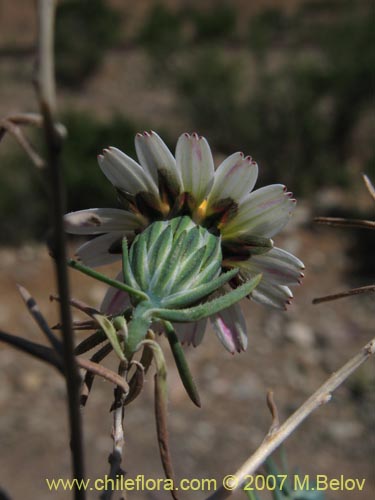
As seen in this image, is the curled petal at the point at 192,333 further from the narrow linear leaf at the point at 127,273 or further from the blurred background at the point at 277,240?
the blurred background at the point at 277,240

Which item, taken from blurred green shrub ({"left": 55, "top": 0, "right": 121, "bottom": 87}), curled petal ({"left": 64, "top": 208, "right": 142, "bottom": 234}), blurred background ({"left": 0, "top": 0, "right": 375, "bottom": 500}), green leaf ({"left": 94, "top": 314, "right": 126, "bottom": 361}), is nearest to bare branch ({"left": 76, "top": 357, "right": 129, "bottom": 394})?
green leaf ({"left": 94, "top": 314, "right": 126, "bottom": 361})

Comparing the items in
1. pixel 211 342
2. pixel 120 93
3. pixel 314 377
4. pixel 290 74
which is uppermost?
pixel 120 93

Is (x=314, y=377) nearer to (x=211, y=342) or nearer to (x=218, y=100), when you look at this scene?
(x=211, y=342)

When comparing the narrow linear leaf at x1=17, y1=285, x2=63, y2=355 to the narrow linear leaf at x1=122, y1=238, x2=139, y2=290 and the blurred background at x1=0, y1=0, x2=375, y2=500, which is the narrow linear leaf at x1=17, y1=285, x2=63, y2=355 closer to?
the narrow linear leaf at x1=122, y1=238, x2=139, y2=290

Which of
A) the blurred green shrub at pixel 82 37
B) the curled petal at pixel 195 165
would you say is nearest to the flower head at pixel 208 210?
the curled petal at pixel 195 165

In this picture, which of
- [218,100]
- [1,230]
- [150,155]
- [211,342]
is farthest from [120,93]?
[150,155]

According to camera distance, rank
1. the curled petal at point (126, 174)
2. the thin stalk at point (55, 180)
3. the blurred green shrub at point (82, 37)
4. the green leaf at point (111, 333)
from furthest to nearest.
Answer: the blurred green shrub at point (82, 37) → the curled petal at point (126, 174) → the green leaf at point (111, 333) → the thin stalk at point (55, 180)
